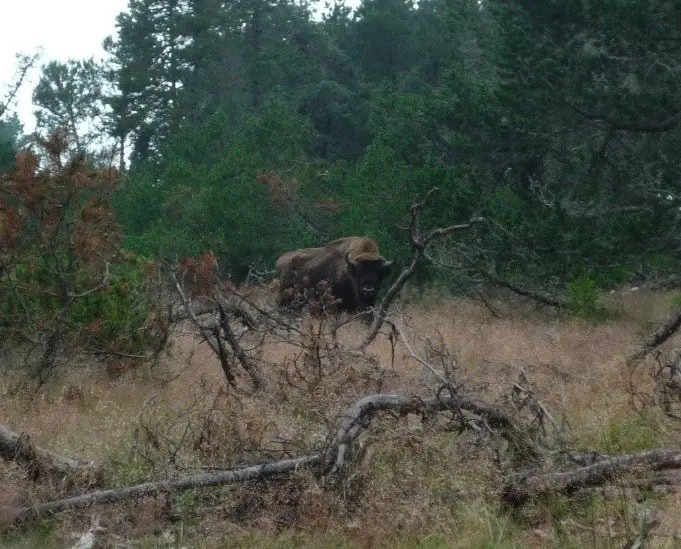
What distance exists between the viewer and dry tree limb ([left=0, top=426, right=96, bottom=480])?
589cm

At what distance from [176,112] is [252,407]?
132 ft

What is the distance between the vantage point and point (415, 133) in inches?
1002

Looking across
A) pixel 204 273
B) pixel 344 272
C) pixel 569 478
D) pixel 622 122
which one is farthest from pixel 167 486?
pixel 344 272

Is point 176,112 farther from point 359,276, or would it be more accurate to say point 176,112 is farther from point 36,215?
point 36,215

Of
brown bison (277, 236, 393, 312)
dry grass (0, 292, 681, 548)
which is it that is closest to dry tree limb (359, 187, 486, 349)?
dry grass (0, 292, 681, 548)

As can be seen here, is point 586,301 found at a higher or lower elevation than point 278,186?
lower

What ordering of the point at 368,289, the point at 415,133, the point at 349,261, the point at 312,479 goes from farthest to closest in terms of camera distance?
1. the point at 415,133
2. the point at 349,261
3. the point at 368,289
4. the point at 312,479

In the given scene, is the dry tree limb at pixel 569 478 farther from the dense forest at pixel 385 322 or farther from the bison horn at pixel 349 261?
the bison horn at pixel 349 261

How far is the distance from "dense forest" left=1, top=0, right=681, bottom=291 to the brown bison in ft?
4.13

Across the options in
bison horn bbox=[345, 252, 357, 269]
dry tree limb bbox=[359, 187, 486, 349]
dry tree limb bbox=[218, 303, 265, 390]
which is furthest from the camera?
bison horn bbox=[345, 252, 357, 269]

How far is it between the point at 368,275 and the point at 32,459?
12.3m

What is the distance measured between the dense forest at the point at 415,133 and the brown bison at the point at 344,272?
1.26 meters

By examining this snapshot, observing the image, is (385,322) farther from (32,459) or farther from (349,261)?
(349,261)

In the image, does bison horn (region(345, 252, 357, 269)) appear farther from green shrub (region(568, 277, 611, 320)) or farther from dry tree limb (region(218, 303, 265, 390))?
dry tree limb (region(218, 303, 265, 390))
